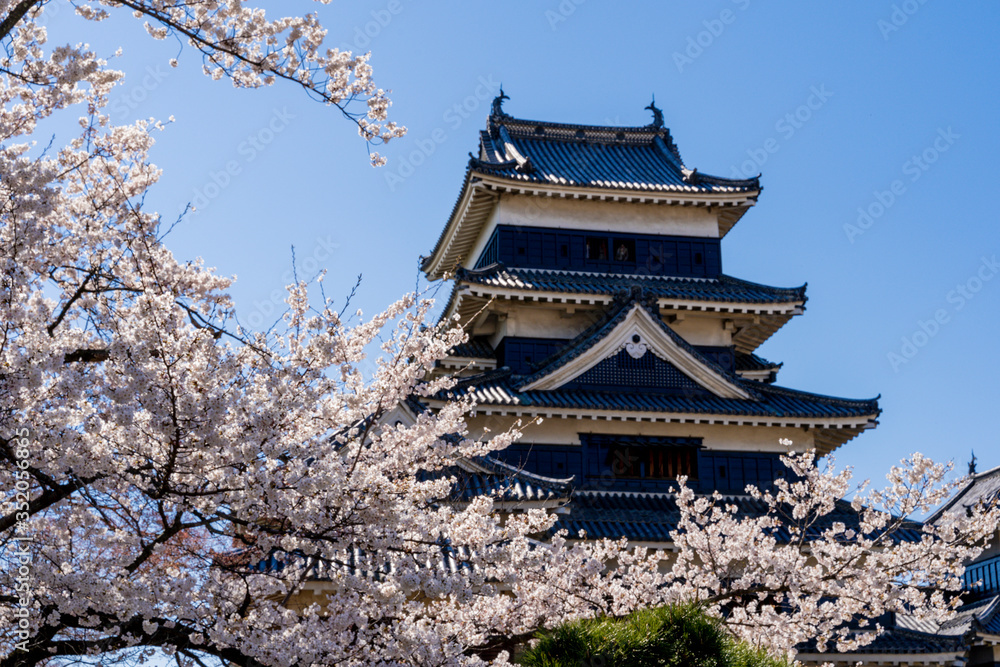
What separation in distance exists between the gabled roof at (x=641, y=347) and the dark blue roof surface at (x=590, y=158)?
12.4 feet

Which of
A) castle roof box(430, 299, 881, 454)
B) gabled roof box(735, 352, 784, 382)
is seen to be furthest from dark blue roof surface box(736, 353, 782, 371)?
castle roof box(430, 299, 881, 454)

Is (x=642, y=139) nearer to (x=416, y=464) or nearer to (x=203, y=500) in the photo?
(x=416, y=464)

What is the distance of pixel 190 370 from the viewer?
6.35 m

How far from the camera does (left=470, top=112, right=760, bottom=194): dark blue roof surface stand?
887 inches

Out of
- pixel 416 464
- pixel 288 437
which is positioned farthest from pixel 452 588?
pixel 288 437

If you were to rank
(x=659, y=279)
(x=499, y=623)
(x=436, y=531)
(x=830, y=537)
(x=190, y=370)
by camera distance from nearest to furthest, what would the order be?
(x=190, y=370), (x=436, y=531), (x=499, y=623), (x=830, y=537), (x=659, y=279)

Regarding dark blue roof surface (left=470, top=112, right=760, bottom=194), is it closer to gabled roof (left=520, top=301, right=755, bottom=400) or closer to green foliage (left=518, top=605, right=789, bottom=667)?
gabled roof (left=520, top=301, right=755, bottom=400)

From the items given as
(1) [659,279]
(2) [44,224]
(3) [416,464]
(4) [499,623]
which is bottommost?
(4) [499,623]

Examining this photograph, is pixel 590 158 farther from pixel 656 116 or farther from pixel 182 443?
pixel 182 443

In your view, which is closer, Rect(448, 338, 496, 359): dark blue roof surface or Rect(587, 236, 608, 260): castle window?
Rect(448, 338, 496, 359): dark blue roof surface

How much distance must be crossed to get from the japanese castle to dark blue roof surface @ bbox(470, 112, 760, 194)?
0.26 feet

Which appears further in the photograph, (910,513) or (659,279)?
(659,279)

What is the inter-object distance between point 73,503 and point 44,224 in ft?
6.80

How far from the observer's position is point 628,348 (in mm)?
20406
